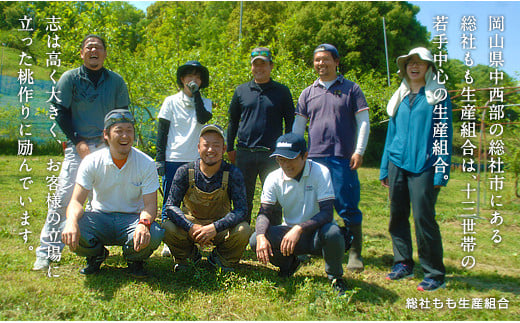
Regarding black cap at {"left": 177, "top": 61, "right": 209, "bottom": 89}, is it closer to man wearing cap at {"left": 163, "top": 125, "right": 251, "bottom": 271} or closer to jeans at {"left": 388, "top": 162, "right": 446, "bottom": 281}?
man wearing cap at {"left": 163, "top": 125, "right": 251, "bottom": 271}

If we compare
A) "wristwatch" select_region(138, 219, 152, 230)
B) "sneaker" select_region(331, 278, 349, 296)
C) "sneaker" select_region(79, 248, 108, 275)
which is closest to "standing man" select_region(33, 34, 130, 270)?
"sneaker" select_region(79, 248, 108, 275)

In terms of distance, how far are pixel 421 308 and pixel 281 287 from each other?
3.93 feet

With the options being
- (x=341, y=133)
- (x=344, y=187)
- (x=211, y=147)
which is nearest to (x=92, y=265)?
(x=211, y=147)

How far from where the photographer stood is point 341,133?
4.16 m

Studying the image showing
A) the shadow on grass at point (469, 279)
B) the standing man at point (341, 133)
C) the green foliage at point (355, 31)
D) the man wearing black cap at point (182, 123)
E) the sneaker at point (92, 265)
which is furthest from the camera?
the green foliage at point (355, 31)

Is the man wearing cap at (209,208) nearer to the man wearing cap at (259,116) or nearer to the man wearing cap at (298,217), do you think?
the man wearing cap at (298,217)

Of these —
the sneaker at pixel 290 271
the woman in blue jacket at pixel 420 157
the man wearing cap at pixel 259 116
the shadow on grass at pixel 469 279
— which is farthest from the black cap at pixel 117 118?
the shadow on grass at pixel 469 279

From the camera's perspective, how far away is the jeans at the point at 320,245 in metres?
3.49

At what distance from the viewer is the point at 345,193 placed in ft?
13.7

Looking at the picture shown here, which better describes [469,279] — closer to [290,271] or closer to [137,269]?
[290,271]

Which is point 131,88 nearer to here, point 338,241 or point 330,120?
→ point 330,120

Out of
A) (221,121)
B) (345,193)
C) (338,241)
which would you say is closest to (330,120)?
(345,193)

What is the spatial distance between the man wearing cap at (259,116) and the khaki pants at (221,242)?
0.88 metres

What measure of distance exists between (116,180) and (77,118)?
90 centimetres
